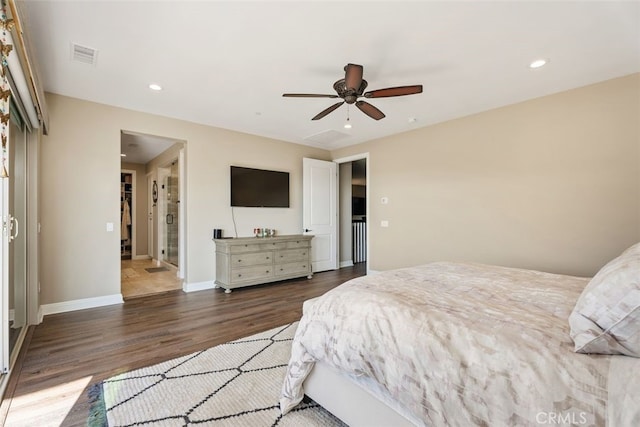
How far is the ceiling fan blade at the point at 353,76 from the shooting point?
2.37 metres

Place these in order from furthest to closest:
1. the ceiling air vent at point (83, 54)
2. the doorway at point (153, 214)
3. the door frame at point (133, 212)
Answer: the door frame at point (133, 212) → the doorway at point (153, 214) → the ceiling air vent at point (83, 54)

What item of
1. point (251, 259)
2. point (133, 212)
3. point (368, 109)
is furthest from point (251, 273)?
point (133, 212)

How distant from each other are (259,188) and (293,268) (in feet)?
5.00

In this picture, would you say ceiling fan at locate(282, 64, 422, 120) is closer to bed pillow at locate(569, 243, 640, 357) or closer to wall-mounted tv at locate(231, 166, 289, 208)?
bed pillow at locate(569, 243, 640, 357)

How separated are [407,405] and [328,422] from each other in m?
0.63

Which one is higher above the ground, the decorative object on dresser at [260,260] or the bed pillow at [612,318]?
the bed pillow at [612,318]

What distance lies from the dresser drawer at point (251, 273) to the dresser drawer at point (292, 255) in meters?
0.23

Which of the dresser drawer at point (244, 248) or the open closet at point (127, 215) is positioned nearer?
the dresser drawer at point (244, 248)

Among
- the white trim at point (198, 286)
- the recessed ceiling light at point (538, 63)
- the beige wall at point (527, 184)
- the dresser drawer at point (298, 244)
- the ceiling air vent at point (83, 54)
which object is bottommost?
the white trim at point (198, 286)

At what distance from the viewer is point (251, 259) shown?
457 centimetres

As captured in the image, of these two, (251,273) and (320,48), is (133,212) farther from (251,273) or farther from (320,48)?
(320,48)

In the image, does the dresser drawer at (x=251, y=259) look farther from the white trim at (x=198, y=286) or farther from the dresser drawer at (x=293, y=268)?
the white trim at (x=198, y=286)

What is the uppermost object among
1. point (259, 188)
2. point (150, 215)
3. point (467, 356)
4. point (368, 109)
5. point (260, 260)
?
point (368, 109)

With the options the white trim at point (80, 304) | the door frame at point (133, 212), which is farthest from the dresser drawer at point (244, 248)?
the door frame at point (133, 212)
